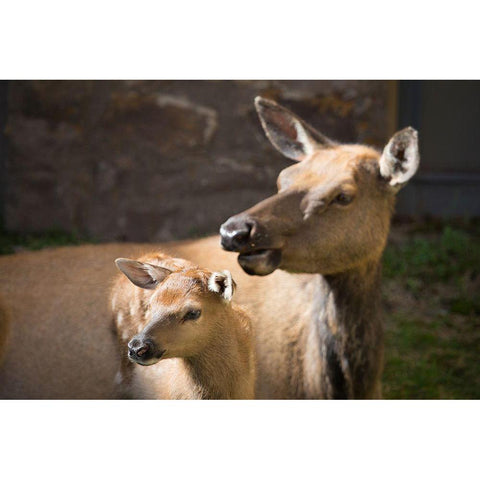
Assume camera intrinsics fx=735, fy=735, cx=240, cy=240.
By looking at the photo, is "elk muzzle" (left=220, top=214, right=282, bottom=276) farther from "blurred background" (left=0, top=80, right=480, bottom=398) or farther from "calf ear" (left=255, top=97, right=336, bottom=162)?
"blurred background" (left=0, top=80, right=480, bottom=398)

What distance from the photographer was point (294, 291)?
84.6 inches

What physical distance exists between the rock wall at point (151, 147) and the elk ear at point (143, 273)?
534 mm

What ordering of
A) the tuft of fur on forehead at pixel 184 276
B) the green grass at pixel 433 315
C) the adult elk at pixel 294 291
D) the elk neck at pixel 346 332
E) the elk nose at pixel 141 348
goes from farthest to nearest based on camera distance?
the green grass at pixel 433 315 < the elk neck at pixel 346 332 < the adult elk at pixel 294 291 < the tuft of fur on forehead at pixel 184 276 < the elk nose at pixel 141 348

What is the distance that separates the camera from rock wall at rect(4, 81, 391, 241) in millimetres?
2439

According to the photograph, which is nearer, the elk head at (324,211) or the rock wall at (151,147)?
the elk head at (324,211)

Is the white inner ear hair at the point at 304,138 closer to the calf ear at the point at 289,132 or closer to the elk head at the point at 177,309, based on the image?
the calf ear at the point at 289,132

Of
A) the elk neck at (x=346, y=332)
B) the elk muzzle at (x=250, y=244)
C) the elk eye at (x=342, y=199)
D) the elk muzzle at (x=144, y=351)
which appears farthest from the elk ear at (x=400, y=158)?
the elk muzzle at (x=144, y=351)

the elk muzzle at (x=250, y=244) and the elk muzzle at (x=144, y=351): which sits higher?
the elk muzzle at (x=250, y=244)

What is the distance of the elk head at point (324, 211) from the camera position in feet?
5.98

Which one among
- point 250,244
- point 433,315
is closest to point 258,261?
point 250,244

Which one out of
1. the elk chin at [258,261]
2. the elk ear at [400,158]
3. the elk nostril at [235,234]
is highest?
the elk ear at [400,158]

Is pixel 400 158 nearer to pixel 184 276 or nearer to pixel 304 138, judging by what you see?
pixel 304 138

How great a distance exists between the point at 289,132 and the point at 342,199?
28cm

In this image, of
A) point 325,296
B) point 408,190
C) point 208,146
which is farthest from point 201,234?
point 408,190
